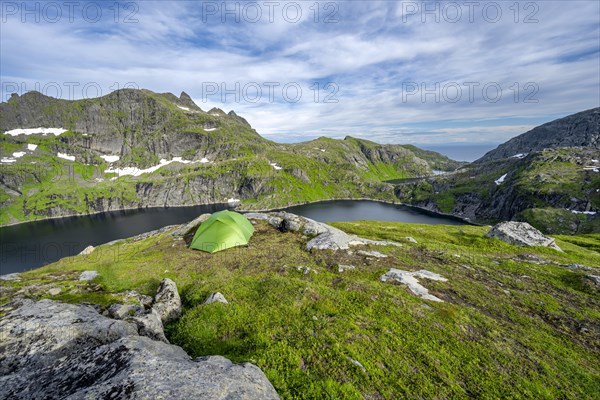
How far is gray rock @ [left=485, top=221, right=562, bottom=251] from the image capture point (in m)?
39.6

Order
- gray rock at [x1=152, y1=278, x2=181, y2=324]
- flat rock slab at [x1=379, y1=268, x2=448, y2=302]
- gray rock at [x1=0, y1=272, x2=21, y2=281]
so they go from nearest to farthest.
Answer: gray rock at [x1=152, y1=278, x2=181, y2=324]
flat rock slab at [x1=379, y1=268, x2=448, y2=302]
gray rock at [x1=0, y1=272, x2=21, y2=281]

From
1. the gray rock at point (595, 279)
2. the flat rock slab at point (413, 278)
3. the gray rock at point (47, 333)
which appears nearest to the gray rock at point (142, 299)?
the gray rock at point (47, 333)

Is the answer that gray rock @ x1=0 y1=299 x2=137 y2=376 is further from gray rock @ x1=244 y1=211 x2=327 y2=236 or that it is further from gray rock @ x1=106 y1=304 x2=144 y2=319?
gray rock @ x1=244 y1=211 x2=327 y2=236

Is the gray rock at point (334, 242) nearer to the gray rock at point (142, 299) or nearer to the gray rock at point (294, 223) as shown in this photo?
the gray rock at point (294, 223)

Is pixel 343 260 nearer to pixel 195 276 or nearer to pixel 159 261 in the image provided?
pixel 195 276

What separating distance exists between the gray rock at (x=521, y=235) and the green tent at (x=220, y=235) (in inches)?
1698

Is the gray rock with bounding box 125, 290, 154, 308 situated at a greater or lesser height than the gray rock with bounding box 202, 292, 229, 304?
lesser

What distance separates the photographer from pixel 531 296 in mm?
22125

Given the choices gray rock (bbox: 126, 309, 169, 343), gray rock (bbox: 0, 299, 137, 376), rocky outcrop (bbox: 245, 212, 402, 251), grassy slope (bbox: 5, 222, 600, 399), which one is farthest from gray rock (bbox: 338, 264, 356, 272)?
gray rock (bbox: 0, 299, 137, 376)

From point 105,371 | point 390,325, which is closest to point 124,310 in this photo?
point 105,371

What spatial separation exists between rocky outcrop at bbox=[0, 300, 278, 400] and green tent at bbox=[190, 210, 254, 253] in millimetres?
24114

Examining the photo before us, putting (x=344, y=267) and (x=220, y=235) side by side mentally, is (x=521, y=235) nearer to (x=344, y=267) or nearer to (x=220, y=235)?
(x=344, y=267)

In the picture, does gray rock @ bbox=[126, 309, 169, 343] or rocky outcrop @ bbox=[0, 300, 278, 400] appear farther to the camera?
gray rock @ bbox=[126, 309, 169, 343]

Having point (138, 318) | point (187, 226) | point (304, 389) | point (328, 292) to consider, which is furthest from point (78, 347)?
point (187, 226)
